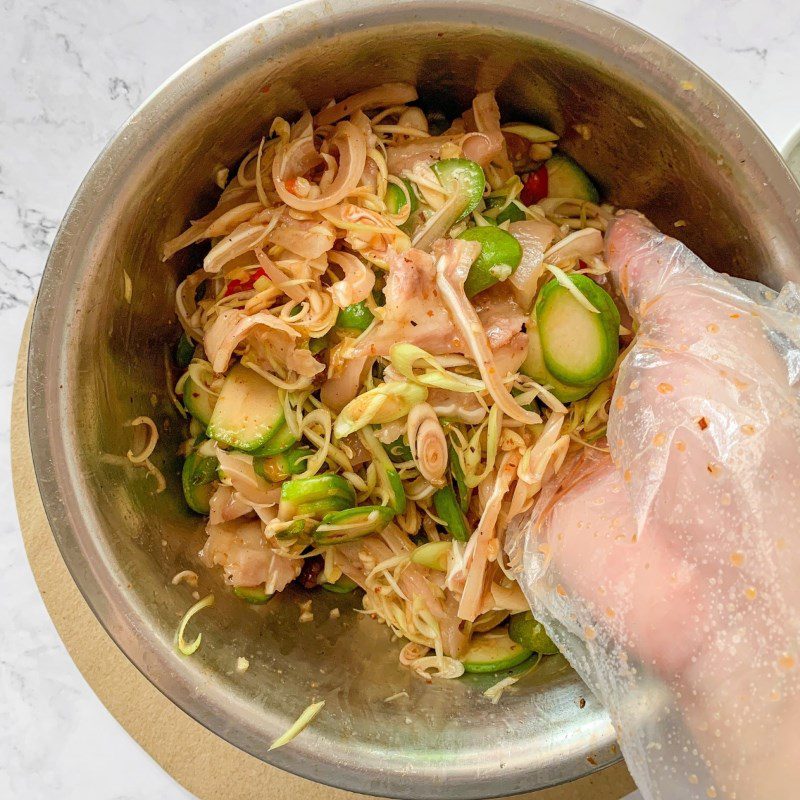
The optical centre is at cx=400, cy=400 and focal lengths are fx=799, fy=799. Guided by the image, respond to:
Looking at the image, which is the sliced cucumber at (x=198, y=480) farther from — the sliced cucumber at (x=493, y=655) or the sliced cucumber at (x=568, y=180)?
the sliced cucumber at (x=568, y=180)

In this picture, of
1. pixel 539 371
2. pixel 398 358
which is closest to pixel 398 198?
pixel 398 358

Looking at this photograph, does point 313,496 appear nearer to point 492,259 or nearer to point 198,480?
point 198,480

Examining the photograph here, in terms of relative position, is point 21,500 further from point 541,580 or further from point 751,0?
point 751,0

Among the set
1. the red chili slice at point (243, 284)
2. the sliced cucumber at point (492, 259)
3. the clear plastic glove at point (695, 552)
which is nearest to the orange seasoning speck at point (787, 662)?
the clear plastic glove at point (695, 552)

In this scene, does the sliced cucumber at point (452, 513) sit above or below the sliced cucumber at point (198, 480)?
above

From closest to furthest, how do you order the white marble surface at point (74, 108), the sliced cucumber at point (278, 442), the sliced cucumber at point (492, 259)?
the sliced cucumber at point (492, 259) < the sliced cucumber at point (278, 442) < the white marble surface at point (74, 108)

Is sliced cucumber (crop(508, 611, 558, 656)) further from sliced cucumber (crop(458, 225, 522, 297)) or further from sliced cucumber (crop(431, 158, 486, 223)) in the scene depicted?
sliced cucumber (crop(431, 158, 486, 223))
